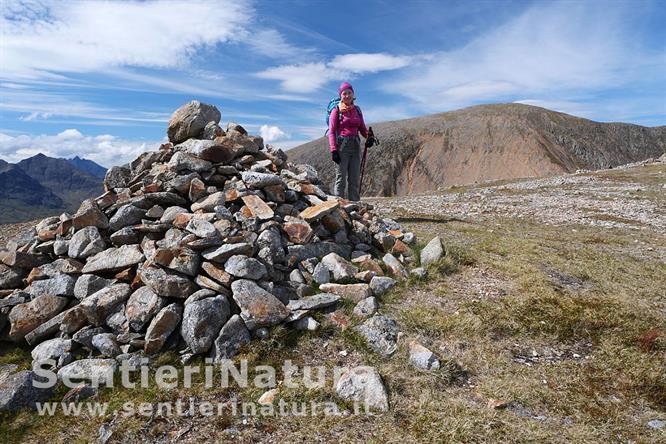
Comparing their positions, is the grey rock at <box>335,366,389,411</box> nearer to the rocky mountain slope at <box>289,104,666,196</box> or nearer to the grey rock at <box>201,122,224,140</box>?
the grey rock at <box>201,122,224,140</box>

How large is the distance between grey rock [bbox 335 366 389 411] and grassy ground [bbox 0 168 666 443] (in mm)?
165

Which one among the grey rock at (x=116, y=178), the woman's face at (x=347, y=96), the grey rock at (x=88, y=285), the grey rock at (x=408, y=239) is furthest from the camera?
the woman's face at (x=347, y=96)

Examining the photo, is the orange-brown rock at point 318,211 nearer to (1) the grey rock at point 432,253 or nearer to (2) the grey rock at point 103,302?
(1) the grey rock at point 432,253

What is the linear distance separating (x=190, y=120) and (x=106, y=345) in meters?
7.53

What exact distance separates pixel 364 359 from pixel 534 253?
23.2 feet

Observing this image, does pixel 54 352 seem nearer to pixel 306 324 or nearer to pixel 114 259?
pixel 114 259

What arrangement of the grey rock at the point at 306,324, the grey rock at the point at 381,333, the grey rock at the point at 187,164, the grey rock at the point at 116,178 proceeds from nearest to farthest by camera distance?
the grey rock at the point at 381,333 → the grey rock at the point at 306,324 → the grey rock at the point at 187,164 → the grey rock at the point at 116,178

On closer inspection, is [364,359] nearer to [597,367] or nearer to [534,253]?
[597,367]

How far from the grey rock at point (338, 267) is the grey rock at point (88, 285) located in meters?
4.52

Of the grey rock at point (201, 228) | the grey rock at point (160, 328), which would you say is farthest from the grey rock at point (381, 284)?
the grey rock at point (160, 328)

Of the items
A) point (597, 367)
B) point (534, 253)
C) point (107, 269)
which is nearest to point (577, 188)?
point (534, 253)

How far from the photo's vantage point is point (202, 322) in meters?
6.99

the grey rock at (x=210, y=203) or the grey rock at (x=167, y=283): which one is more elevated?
the grey rock at (x=210, y=203)

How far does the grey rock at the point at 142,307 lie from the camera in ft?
23.6
